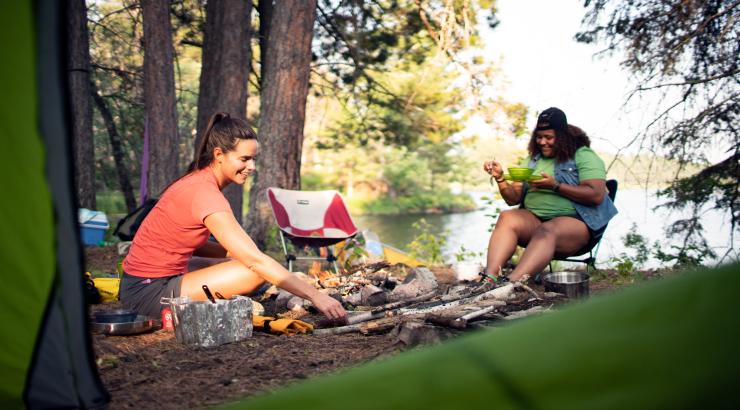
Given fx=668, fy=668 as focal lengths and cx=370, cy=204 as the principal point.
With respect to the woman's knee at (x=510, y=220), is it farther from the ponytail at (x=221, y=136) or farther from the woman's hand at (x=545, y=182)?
the ponytail at (x=221, y=136)

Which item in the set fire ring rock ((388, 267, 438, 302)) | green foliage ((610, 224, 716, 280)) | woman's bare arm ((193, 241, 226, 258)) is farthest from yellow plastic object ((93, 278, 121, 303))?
green foliage ((610, 224, 716, 280))

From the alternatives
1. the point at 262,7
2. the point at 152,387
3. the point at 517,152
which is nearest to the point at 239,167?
the point at 152,387

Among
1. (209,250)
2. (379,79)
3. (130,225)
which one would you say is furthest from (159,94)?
(379,79)

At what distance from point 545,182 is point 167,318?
2148mm

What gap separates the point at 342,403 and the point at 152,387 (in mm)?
1238

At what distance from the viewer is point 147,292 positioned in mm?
A: 3021

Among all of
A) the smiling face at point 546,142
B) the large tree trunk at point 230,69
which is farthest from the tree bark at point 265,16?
the smiling face at point 546,142

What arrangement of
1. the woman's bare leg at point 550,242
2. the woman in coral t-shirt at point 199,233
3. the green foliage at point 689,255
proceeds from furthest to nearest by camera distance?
1. the green foliage at point 689,255
2. the woman's bare leg at point 550,242
3. the woman in coral t-shirt at point 199,233

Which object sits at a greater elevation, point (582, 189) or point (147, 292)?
point (582, 189)

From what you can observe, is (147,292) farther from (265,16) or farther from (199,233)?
(265,16)

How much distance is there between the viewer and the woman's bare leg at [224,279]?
300cm

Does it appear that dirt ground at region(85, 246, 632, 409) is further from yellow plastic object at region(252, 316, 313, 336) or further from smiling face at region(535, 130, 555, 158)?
A: smiling face at region(535, 130, 555, 158)

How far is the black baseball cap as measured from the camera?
393cm

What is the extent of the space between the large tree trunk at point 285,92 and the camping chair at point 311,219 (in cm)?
99
